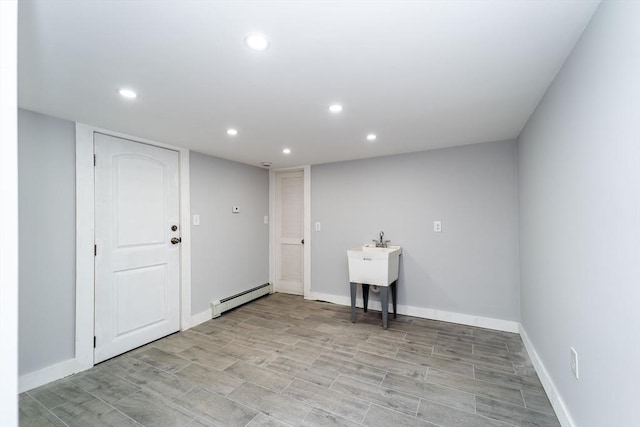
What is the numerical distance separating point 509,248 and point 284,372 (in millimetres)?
2603

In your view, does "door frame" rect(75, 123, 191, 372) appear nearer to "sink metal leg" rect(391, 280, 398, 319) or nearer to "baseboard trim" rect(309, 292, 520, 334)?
"baseboard trim" rect(309, 292, 520, 334)

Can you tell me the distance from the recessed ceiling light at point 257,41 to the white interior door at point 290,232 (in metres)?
3.03

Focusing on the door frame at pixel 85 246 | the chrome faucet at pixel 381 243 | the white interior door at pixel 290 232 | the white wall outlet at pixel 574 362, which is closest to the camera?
the white wall outlet at pixel 574 362

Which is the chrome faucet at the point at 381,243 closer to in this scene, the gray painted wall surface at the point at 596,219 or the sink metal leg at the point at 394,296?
the sink metal leg at the point at 394,296

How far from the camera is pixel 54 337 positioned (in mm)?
2189

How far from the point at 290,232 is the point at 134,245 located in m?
2.23

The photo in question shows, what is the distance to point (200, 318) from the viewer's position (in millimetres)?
3320

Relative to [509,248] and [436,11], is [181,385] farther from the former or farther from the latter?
[509,248]

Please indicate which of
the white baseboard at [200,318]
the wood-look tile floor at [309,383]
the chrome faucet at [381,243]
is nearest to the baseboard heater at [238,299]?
the white baseboard at [200,318]

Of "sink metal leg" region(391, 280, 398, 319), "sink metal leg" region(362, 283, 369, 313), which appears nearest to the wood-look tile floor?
"sink metal leg" region(391, 280, 398, 319)

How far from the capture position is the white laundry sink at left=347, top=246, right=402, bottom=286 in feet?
9.95

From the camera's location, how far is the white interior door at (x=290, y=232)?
4414 millimetres
